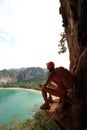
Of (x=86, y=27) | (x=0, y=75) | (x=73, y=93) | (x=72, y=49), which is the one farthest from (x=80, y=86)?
(x=0, y=75)

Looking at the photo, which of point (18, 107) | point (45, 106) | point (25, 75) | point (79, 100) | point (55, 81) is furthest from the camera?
point (25, 75)

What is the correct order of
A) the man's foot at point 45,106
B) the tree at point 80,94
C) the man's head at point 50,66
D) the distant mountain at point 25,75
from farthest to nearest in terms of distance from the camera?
the distant mountain at point 25,75 < the man's foot at point 45,106 < the tree at point 80,94 < the man's head at point 50,66

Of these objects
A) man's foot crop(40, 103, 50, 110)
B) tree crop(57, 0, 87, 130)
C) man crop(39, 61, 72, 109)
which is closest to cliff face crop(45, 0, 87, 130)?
tree crop(57, 0, 87, 130)

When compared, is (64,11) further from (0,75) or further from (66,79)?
(0,75)

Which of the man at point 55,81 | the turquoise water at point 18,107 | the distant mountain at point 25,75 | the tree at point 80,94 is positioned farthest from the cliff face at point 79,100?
the distant mountain at point 25,75

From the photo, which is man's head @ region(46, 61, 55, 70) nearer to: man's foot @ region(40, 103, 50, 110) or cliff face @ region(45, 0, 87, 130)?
cliff face @ region(45, 0, 87, 130)

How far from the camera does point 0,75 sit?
443 ft

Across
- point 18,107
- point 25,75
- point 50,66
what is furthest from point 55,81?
point 25,75

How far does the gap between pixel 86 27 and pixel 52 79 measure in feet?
6.82

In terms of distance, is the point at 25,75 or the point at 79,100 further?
the point at 25,75

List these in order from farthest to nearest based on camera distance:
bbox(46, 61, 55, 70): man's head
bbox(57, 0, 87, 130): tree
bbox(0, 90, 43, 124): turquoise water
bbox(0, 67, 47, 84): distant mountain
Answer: bbox(0, 67, 47, 84): distant mountain < bbox(0, 90, 43, 124): turquoise water < bbox(57, 0, 87, 130): tree < bbox(46, 61, 55, 70): man's head

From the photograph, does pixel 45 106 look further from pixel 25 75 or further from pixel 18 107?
pixel 25 75

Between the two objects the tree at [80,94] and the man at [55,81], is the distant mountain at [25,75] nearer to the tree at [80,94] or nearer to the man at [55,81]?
the tree at [80,94]

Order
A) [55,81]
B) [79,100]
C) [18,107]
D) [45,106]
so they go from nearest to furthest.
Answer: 1. [55,81]
2. [79,100]
3. [45,106]
4. [18,107]
